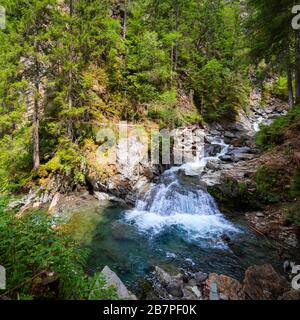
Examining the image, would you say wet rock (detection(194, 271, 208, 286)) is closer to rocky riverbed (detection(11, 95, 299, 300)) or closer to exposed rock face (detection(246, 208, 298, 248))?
rocky riverbed (detection(11, 95, 299, 300))

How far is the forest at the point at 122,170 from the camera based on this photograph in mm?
4409

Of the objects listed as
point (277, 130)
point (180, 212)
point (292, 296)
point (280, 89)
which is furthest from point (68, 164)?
point (280, 89)

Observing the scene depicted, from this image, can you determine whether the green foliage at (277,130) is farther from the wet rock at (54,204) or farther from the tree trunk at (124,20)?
the tree trunk at (124,20)

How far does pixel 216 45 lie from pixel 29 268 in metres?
26.0

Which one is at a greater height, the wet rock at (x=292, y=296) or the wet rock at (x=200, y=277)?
the wet rock at (x=292, y=296)

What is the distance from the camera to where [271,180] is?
1005cm

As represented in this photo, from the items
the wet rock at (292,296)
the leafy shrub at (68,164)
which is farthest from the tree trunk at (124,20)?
the wet rock at (292,296)

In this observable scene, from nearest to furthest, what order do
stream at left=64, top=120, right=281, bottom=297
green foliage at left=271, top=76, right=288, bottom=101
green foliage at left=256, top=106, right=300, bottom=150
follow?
stream at left=64, top=120, right=281, bottom=297 < green foliage at left=256, top=106, right=300, bottom=150 < green foliage at left=271, top=76, right=288, bottom=101

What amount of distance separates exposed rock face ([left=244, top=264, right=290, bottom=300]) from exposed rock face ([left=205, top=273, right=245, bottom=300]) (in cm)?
19

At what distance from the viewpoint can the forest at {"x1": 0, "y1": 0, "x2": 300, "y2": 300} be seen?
4409mm

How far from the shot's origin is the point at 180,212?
1057 cm

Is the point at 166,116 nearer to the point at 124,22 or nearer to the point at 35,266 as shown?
the point at 124,22

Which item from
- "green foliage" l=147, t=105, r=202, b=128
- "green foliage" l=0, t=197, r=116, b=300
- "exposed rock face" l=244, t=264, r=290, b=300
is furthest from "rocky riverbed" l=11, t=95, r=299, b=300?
"green foliage" l=147, t=105, r=202, b=128

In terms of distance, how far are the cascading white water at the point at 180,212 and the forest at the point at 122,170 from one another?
6cm
